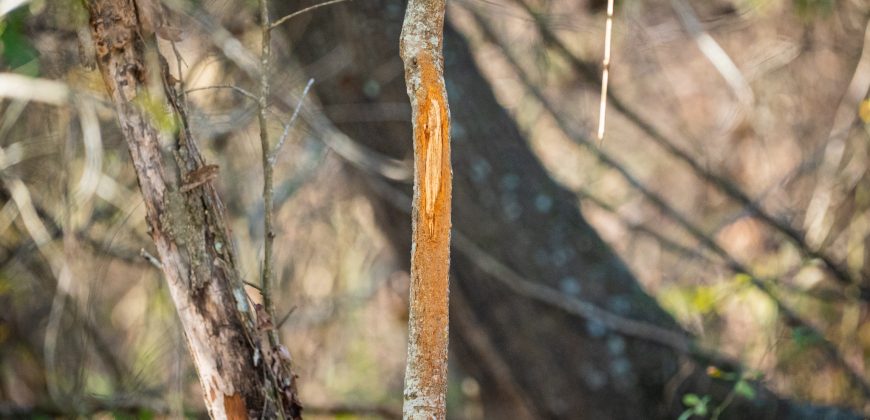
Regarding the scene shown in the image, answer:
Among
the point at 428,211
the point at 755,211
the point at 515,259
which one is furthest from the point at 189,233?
the point at 755,211

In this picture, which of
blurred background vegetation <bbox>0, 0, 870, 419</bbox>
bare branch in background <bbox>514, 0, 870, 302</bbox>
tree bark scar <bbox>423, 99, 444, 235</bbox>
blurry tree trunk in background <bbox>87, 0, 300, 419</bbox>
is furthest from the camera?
bare branch in background <bbox>514, 0, 870, 302</bbox>

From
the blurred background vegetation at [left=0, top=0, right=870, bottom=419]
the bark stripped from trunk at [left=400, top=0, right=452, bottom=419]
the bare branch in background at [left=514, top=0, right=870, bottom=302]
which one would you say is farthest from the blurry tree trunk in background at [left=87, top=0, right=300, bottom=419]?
the bare branch in background at [left=514, top=0, right=870, bottom=302]

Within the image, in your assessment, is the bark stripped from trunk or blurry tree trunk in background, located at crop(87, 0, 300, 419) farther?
blurry tree trunk in background, located at crop(87, 0, 300, 419)

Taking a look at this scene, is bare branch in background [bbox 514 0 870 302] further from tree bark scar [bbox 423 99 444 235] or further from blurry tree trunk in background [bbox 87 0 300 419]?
tree bark scar [bbox 423 99 444 235]

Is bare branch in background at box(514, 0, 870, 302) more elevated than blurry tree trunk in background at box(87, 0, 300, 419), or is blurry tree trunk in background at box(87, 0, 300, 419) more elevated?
bare branch in background at box(514, 0, 870, 302)

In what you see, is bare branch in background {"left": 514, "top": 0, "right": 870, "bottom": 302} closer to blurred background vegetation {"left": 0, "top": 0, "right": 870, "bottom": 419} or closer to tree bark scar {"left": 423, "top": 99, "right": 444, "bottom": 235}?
blurred background vegetation {"left": 0, "top": 0, "right": 870, "bottom": 419}

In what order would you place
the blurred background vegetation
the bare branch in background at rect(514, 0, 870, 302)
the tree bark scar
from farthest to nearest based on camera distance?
the bare branch in background at rect(514, 0, 870, 302), the blurred background vegetation, the tree bark scar
